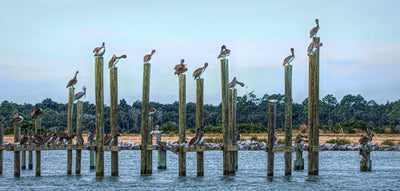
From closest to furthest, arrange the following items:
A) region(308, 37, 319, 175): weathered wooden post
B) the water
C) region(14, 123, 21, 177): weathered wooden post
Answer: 1. region(308, 37, 319, 175): weathered wooden post
2. the water
3. region(14, 123, 21, 177): weathered wooden post

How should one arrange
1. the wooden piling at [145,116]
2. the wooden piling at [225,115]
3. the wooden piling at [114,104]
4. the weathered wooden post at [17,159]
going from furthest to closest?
the weathered wooden post at [17,159] < the wooden piling at [145,116] < the wooden piling at [114,104] < the wooden piling at [225,115]

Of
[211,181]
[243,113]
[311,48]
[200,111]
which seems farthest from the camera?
[243,113]

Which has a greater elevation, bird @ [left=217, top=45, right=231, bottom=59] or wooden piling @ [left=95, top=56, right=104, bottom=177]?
bird @ [left=217, top=45, right=231, bottom=59]

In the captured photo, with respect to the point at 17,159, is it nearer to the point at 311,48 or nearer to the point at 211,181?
the point at 211,181

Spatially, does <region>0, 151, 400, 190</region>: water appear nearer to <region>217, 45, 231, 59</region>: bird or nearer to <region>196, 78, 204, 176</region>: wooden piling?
<region>196, 78, 204, 176</region>: wooden piling

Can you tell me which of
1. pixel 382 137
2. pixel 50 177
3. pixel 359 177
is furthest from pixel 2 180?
pixel 382 137

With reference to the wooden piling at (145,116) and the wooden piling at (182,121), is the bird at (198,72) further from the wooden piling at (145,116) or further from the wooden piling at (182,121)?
the wooden piling at (145,116)

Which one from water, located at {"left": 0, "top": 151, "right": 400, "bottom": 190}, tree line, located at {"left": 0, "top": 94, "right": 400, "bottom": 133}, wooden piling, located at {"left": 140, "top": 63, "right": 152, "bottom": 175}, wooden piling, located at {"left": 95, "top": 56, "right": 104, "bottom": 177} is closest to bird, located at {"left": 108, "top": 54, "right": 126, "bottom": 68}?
wooden piling, located at {"left": 140, "top": 63, "right": 152, "bottom": 175}

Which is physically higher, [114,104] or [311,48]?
[311,48]

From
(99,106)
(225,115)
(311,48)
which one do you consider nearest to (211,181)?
(225,115)

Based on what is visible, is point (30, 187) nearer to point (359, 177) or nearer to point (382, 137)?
point (359, 177)

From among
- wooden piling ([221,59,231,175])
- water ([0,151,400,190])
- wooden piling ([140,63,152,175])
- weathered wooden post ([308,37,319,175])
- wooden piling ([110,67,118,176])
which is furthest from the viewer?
wooden piling ([140,63,152,175])

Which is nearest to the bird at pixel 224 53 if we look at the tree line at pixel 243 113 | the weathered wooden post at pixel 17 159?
the weathered wooden post at pixel 17 159

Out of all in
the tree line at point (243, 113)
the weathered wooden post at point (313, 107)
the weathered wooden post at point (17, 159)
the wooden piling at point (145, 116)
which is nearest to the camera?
the weathered wooden post at point (313, 107)
